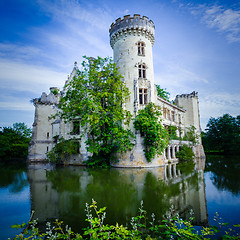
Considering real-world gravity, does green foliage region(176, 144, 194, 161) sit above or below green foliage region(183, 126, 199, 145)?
below

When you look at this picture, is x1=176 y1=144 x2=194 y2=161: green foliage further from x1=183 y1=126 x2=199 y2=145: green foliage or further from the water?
the water

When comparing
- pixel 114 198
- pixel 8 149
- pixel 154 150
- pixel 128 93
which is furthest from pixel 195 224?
pixel 8 149

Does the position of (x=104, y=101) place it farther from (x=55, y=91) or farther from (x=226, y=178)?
(x=55, y=91)

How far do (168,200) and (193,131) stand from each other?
1135 inches

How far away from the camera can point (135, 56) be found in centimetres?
2164

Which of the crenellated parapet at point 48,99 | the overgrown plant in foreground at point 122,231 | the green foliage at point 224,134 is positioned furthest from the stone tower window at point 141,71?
the green foliage at point 224,134

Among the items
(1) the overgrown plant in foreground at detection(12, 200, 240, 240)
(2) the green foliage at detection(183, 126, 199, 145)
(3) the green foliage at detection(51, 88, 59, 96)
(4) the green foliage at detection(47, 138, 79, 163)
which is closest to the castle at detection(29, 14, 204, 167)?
(4) the green foliage at detection(47, 138, 79, 163)

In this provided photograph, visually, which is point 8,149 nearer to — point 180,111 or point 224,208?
point 180,111

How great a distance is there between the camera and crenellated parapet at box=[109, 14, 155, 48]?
21.7 meters

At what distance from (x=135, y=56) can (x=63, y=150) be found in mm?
15482

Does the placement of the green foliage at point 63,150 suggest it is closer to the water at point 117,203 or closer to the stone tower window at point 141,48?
the water at point 117,203

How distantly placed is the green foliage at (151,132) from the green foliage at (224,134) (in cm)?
3150

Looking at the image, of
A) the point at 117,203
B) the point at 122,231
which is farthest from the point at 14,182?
the point at 122,231

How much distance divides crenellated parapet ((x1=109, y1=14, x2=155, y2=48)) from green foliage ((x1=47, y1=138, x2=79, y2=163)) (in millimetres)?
15305
